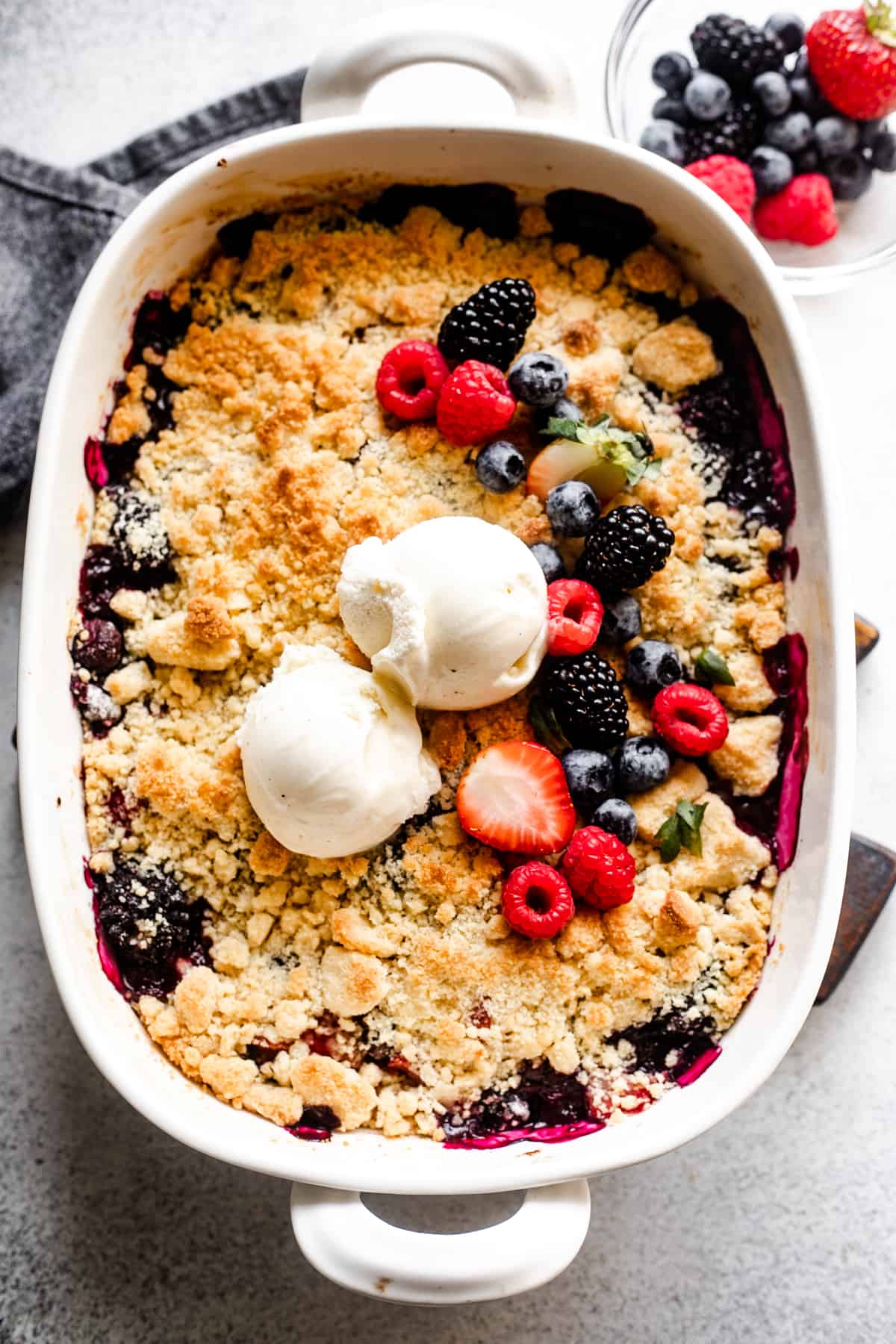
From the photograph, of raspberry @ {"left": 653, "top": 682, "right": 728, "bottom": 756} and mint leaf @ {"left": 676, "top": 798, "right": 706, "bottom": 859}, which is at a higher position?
raspberry @ {"left": 653, "top": 682, "right": 728, "bottom": 756}

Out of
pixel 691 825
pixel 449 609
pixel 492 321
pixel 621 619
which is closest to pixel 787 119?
pixel 492 321

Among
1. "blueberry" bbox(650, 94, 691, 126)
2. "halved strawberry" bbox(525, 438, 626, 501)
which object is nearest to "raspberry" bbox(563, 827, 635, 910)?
"halved strawberry" bbox(525, 438, 626, 501)

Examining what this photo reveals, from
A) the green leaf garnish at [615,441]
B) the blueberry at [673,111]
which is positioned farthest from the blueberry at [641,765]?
the blueberry at [673,111]

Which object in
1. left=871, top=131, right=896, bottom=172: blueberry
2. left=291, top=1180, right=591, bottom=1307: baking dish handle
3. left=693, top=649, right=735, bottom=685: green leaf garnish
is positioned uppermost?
left=871, top=131, right=896, bottom=172: blueberry

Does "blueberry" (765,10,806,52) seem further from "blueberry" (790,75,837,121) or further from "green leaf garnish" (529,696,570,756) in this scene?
"green leaf garnish" (529,696,570,756)

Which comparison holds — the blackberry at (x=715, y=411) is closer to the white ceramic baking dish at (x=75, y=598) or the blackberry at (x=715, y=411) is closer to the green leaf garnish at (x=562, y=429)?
the white ceramic baking dish at (x=75, y=598)

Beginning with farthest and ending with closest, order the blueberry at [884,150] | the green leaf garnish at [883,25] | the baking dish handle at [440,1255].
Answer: the blueberry at [884,150] → the green leaf garnish at [883,25] → the baking dish handle at [440,1255]

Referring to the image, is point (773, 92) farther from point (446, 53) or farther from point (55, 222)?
point (55, 222)
